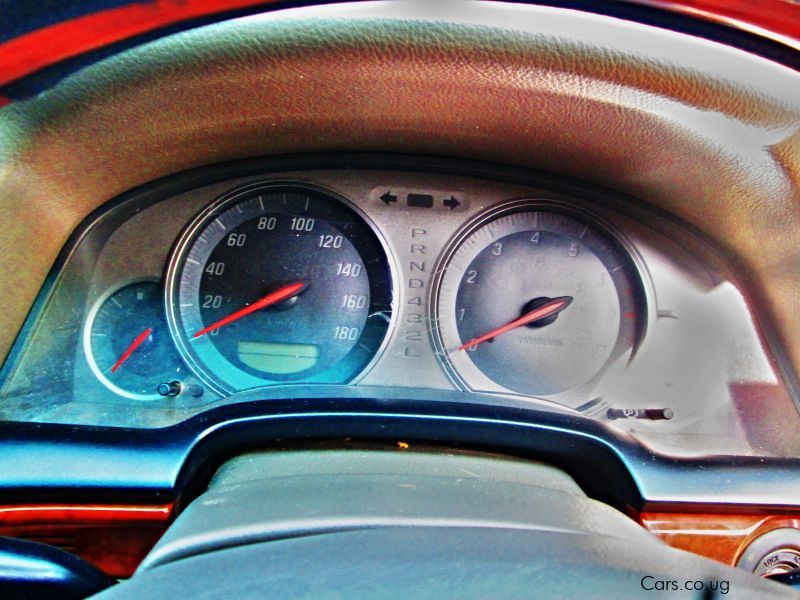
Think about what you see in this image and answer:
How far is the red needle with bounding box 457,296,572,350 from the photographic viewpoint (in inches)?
74.6

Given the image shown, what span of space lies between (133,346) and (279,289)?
1.35 feet

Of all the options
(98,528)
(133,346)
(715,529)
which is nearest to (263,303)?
(133,346)

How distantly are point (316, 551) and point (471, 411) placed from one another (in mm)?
645

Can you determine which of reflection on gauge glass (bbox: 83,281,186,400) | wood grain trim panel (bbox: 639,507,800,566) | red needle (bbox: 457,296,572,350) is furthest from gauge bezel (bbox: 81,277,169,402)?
wood grain trim panel (bbox: 639,507,800,566)

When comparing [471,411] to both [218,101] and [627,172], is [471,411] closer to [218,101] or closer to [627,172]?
[627,172]

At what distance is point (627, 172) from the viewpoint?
68.1 inches

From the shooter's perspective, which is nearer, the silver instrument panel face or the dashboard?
the dashboard

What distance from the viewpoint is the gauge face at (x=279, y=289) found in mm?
1924

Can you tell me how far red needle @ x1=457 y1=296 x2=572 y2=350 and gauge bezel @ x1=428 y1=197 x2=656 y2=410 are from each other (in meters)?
0.09

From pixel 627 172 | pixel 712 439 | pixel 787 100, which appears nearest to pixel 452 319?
pixel 627 172

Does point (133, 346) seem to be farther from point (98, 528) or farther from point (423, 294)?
point (423, 294)

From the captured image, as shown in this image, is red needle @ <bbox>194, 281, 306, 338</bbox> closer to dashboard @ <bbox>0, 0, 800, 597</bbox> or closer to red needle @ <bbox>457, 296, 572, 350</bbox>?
dashboard @ <bbox>0, 0, 800, 597</bbox>

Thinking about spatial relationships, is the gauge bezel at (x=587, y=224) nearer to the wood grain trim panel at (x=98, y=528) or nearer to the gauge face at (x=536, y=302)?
the gauge face at (x=536, y=302)

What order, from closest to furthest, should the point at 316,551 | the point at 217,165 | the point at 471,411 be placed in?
the point at 316,551 → the point at 471,411 → the point at 217,165
